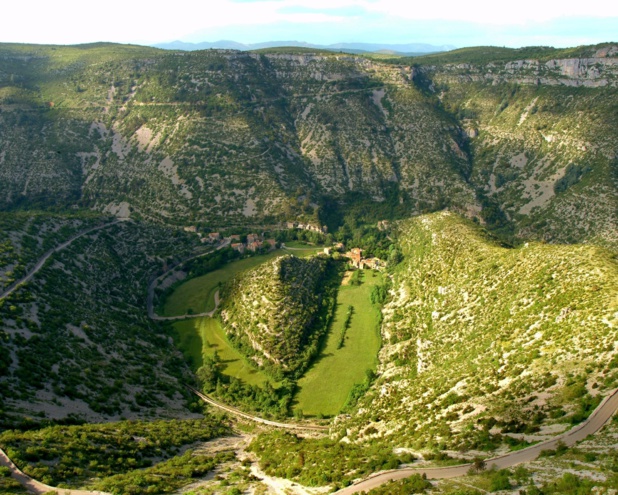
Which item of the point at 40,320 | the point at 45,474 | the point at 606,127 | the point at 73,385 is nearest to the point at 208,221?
the point at 40,320

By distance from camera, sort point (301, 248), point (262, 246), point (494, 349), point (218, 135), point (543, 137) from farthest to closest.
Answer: point (218, 135)
point (543, 137)
point (301, 248)
point (262, 246)
point (494, 349)

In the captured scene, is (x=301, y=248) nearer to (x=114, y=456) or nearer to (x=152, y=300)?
(x=152, y=300)

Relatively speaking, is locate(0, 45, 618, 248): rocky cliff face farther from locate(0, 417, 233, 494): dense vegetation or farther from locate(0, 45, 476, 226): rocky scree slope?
locate(0, 417, 233, 494): dense vegetation

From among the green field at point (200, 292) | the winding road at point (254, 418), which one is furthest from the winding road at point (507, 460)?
the green field at point (200, 292)

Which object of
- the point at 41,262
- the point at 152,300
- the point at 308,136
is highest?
the point at 308,136

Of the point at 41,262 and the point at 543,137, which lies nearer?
the point at 41,262

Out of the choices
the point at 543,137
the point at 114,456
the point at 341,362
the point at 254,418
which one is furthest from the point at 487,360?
the point at 543,137

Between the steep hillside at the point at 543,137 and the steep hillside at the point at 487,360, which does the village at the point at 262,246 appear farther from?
the steep hillside at the point at 543,137
